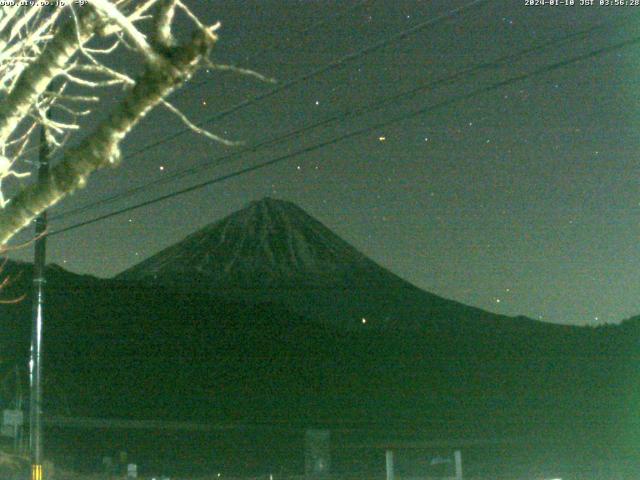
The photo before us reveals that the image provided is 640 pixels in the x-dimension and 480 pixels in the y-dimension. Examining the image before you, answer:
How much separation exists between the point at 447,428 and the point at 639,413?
14.6 metres

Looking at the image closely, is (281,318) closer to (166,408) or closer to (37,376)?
(166,408)

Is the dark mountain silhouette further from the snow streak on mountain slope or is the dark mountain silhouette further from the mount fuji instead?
the snow streak on mountain slope

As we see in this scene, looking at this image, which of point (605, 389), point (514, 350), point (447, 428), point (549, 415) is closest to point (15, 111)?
point (447, 428)

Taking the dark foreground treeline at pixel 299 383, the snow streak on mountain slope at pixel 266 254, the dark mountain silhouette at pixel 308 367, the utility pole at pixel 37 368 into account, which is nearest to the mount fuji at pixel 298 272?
the snow streak on mountain slope at pixel 266 254

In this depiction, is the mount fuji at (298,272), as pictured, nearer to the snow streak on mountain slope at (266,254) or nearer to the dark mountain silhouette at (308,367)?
the snow streak on mountain slope at (266,254)

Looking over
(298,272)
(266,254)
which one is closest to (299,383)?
(298,272)

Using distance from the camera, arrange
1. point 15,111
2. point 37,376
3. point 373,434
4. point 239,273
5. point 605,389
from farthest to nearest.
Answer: point 239,273 → point 605,389 → point 373,434 → point 37,376 → point 15,111

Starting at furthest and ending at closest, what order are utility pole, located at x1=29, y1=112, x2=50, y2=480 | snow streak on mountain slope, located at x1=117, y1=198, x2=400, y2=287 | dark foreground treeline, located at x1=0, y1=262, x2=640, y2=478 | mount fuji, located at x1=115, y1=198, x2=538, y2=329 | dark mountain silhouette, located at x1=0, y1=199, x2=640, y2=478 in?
snow streak on mountain slope, located at x1=117, y1=198, x2=400, y2=287 < mount fuji, located at x1=115, y1=198, x2=538, y2=329 < dark mountain silhouette, located at x1=0, y1=199, x2=640, y2=478 < dark foreground treeline, located at x1=0, y1=262, x2=640, y2=478 < utility pole, located at x1=29, y1=112, x2=50, y2=480

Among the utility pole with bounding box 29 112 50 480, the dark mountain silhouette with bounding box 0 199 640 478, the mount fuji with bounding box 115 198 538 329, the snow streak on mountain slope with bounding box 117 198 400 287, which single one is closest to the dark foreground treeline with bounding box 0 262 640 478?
the dark mountain silhouette with bounding box 0 199 640 478

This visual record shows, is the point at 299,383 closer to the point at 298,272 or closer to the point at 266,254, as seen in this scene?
the point at 298,272

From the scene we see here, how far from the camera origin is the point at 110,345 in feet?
299

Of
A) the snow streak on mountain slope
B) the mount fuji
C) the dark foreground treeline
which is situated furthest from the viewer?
the snow streak on mountain slope

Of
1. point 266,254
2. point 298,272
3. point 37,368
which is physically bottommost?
point 37,368

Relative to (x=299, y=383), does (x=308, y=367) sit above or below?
above
